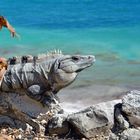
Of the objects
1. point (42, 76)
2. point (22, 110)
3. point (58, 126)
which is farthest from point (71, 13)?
point (58, 126)

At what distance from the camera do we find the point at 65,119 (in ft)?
28.4

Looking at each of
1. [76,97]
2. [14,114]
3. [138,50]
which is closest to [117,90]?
[76,97]

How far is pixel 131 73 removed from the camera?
45.4ft

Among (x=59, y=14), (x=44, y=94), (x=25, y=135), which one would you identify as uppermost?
(x=44, y=94)

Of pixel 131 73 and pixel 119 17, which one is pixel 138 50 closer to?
pixel 131 73

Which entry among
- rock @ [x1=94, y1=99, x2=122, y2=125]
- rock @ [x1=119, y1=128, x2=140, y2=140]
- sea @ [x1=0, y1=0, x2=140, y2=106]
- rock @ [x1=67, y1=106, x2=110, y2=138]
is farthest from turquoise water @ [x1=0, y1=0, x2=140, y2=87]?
rock @ [x1=119, y1=128, x2=140, y2=140]

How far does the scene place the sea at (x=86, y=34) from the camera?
45.9 feet

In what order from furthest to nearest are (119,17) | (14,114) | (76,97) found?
1. (119,17)
2. (76,97)
3. (14,114)

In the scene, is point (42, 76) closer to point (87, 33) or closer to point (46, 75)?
point (46, 75)

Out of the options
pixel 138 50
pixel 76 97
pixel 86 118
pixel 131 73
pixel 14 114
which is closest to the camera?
pixel 86 118

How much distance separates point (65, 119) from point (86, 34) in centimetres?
1198

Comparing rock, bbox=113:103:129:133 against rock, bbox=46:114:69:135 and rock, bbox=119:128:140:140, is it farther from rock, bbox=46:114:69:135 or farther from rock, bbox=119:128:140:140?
rock, bbox=119:128:140:140

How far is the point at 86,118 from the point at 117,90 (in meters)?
3.97

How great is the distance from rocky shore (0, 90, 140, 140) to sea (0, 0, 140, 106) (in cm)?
370
